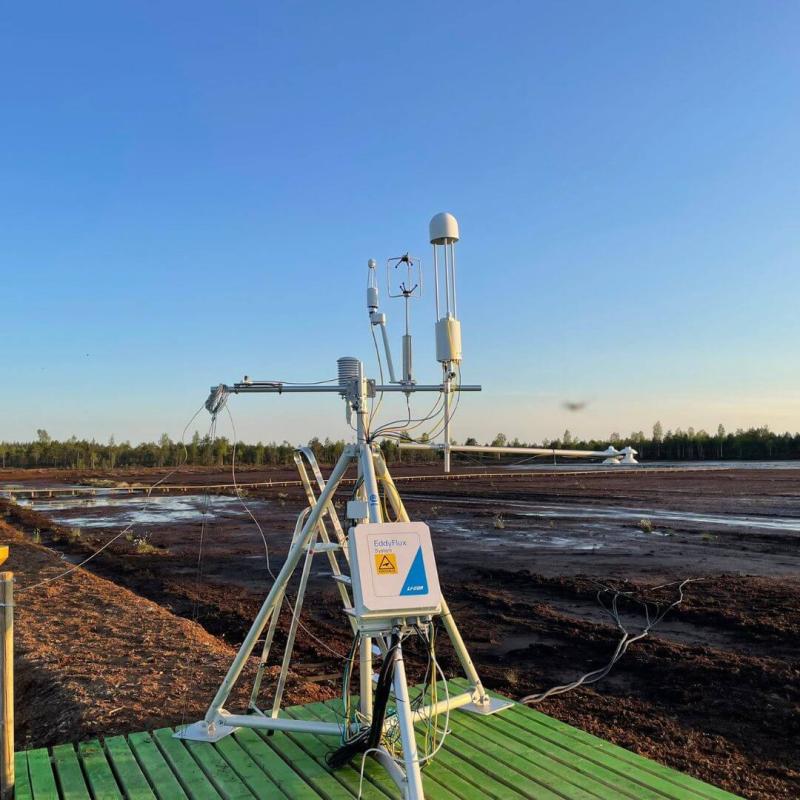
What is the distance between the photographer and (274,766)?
406 centimetres

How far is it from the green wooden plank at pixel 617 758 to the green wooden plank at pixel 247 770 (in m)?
1.74

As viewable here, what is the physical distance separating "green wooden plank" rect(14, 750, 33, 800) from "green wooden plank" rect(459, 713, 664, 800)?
102 inches

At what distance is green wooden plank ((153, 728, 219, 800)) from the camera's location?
3.76 metres

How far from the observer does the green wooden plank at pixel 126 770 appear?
12.3 feet

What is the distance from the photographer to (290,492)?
37.5 metres

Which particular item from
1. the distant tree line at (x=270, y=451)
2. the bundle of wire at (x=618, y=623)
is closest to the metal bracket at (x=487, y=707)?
the bundle of wire at (x=618, y=623)

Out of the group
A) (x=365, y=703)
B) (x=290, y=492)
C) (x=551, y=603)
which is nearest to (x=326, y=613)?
(x=551, y=603)

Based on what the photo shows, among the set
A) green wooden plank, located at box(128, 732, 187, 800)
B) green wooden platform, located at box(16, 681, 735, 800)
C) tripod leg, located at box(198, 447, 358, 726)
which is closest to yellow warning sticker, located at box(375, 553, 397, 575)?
tripod leg, located at box(198, 447, 358, 726)

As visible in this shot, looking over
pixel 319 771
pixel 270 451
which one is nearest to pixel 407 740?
pixel 319 771

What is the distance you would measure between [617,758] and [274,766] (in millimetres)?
2020

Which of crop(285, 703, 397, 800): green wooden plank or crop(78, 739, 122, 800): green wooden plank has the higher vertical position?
crop(78, 739, 122, 800): green wooden plank

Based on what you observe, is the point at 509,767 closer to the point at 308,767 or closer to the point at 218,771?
the point at 308,767

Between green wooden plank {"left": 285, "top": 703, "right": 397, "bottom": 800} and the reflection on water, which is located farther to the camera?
the reflection on water

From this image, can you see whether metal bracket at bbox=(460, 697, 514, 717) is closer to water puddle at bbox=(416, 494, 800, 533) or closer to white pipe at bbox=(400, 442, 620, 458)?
white pipe at bbox=(400, 442, 620, 458)
